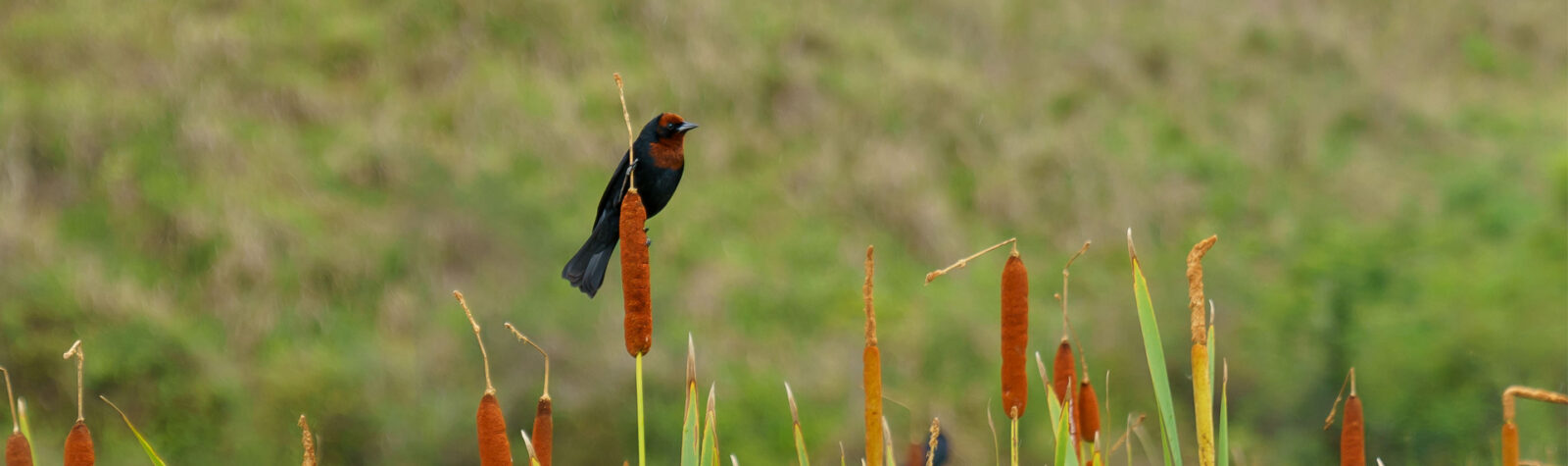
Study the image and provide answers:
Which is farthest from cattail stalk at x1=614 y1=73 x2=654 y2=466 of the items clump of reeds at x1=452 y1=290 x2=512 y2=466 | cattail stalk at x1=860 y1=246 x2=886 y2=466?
cattail stalk at x1=860 y1=246 x2=886 y2=466

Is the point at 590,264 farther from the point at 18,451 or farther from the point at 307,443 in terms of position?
the point at 18,451

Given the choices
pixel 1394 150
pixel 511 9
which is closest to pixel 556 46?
pixel 511 9

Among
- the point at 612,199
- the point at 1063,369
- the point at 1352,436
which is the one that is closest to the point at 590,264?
the point at 612,199

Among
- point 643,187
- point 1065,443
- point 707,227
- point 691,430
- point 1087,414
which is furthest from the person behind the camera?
point 707,227

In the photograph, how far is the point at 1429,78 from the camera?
1998 centimetres

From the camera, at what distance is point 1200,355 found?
164cm

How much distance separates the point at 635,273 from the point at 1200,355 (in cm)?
76

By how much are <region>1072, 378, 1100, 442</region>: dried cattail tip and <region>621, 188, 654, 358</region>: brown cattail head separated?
807mm

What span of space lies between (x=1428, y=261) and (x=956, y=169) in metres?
5.63

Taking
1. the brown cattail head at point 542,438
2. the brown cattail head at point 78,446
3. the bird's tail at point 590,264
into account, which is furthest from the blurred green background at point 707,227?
the brown cattail head at point 78,446

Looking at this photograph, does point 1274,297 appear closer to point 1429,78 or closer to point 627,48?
point 627,48

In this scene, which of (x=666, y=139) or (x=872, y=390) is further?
(x=666, y=139)

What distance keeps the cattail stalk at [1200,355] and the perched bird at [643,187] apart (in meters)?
0.85

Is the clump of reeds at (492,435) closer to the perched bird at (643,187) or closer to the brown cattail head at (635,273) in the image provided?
the brown cattail head at (635,273)
